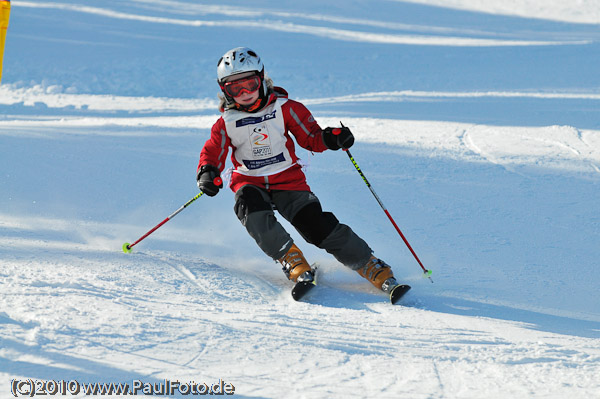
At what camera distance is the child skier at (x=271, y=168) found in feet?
13.4

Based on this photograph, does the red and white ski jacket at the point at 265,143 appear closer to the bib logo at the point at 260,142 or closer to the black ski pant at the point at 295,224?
the bib logo at the point at 260,142

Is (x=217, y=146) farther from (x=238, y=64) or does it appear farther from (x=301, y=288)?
(x=301, y=288)

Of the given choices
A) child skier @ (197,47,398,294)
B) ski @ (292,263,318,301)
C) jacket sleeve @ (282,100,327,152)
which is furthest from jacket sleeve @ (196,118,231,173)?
ski @ (292,263,318,301)

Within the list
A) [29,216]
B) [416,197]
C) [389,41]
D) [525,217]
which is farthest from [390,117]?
[389,41]

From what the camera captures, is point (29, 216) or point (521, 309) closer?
point (521, 309)

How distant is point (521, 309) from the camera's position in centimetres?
384

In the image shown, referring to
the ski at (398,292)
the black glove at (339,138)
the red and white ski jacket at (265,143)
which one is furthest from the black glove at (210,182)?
the ski at (398,292)

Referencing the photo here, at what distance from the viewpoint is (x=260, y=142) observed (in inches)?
172

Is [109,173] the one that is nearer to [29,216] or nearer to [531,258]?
[29,216]

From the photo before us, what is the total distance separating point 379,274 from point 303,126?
45.3 inches

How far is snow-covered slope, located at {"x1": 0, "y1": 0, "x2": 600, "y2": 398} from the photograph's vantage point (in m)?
2.70

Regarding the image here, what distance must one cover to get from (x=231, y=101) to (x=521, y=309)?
7.43 feet

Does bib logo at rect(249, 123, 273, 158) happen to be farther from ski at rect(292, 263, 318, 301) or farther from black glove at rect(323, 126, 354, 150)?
ski at rect(292, 263, 318, 301)

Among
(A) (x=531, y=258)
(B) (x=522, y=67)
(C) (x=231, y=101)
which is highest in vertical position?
(B) (x=522, y=67)
